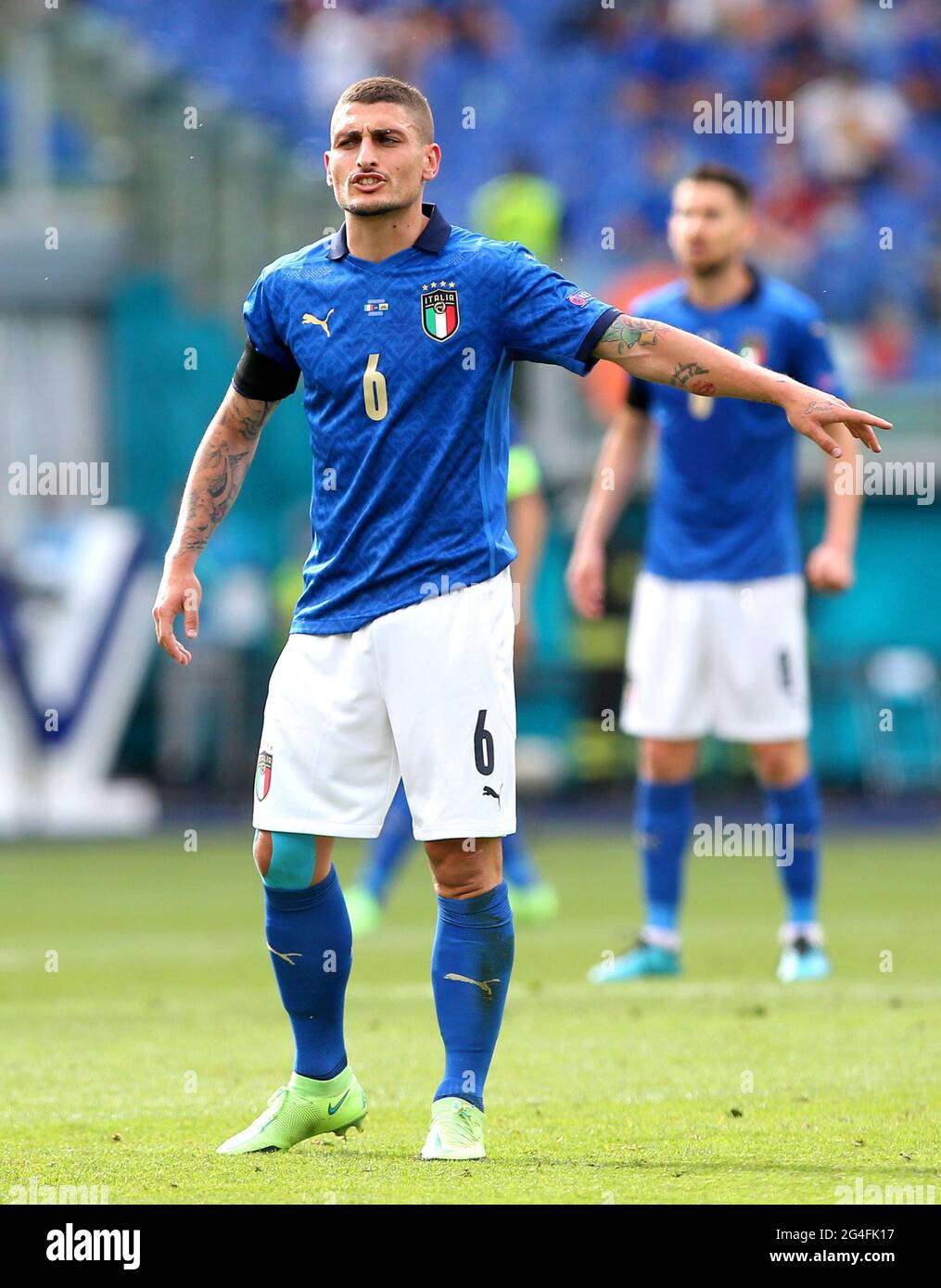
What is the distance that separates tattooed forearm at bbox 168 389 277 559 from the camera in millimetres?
5223

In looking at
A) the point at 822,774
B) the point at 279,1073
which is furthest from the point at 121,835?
the point at 279,1073

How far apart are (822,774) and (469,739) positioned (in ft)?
42.8

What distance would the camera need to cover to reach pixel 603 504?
8.33 meters

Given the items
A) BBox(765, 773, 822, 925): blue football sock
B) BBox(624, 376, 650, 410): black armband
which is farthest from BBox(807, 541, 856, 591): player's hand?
BBox(624, 376, 650, 410): black armband

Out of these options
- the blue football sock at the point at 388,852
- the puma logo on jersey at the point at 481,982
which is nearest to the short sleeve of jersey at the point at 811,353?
the blue football sock at the point at 388,852

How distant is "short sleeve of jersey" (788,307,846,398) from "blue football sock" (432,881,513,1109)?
3549 millimetres

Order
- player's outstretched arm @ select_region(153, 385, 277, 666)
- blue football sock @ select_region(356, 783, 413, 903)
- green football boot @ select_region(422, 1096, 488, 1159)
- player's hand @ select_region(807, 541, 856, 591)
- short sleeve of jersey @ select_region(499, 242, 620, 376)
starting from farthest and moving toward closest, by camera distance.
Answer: blue football sock @ select_region(356, 783, 413, 903) < player's hand @ select_region(807, 541, 856, 591) < player's outstretched arm @ select_region(153, 385, 277, 666) < short sleeve of jersey @ select_region(499, 242, 620, 376) < green football boot @ select_region(422, 1096, 488, 1159)

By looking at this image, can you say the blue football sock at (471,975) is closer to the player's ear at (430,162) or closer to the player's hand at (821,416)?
the player's hand at (821,416)

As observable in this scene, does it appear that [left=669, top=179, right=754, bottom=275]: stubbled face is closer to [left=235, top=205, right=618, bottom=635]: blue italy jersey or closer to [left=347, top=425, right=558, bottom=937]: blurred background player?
[left=347, top=425, right=558, bottom=937]: blurred background player

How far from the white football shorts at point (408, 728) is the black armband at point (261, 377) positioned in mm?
622

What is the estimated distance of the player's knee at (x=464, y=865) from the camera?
4.94 metres

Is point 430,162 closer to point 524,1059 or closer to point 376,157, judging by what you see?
point 376,157

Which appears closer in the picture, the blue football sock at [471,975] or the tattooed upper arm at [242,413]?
the blue football sock at [471,975]

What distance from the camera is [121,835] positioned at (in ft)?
49.7
